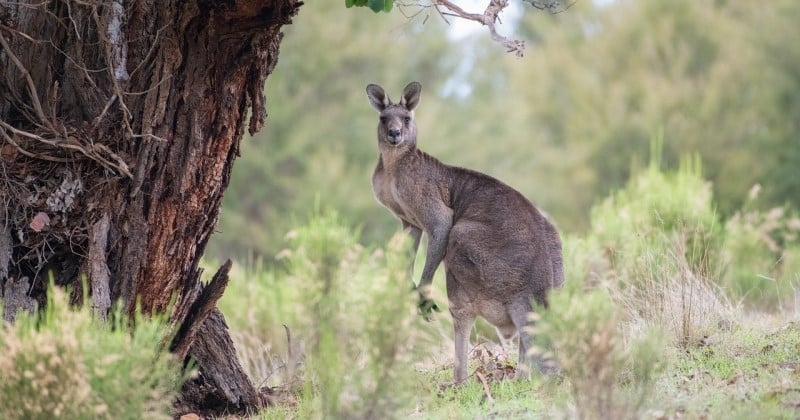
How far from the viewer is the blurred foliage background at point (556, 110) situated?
25.3 metres

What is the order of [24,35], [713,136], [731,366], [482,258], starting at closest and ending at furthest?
[24,35] < [731,366] < [482,258] < [713,136]

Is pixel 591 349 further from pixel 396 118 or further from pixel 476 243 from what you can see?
pixel 396 118

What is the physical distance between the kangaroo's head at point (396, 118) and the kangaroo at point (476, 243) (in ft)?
0.05

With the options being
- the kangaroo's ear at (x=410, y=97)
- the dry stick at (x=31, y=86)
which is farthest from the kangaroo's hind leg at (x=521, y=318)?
the dry stick at (x=31, y=86)

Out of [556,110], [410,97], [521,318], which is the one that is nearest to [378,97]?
[410,97]

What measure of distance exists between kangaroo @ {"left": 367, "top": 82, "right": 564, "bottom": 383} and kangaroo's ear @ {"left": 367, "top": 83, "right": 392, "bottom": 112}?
40 cm

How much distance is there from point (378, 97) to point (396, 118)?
373 mm

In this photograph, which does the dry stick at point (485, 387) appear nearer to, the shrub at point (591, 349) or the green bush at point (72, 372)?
the shrub at point (591, 349)

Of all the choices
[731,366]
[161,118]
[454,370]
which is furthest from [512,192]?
[161,118]

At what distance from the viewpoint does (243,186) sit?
2900 cm

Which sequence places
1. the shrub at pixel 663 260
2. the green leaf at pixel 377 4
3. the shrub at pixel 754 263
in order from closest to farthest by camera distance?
the green leaf at pixel 377 4 → the shrub at pixel 663 260 → the shrub at pixel 754 263

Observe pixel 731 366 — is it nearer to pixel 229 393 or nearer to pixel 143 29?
pixel 229 393

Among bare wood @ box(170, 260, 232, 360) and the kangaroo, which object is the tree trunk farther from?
the kangaroo

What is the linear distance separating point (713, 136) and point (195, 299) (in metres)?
21.0
